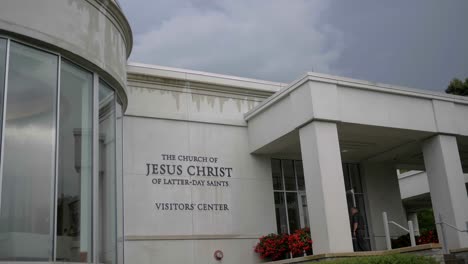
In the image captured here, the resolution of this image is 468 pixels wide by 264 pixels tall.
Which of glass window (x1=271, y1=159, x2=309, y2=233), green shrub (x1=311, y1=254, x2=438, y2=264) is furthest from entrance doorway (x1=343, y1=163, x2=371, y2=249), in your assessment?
green shrub (x1=311, y1=254, x2=438, y2=264)

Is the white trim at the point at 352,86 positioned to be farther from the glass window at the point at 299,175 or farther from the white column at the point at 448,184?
the glass window at the point at 299,175

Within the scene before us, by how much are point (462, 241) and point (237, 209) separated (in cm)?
607

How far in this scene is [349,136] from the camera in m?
15.7

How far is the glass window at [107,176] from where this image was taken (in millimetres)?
9875

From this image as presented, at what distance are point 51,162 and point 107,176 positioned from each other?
5.69 ft

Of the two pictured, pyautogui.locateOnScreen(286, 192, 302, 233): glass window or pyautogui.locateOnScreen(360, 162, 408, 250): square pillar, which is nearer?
pyautogui.locateOnScreen(286, 192, 302, 233): glass window

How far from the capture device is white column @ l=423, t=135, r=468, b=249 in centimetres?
1494

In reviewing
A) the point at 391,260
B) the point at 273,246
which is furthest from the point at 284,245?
the point at 391,260

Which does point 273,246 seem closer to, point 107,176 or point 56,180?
point 107,176

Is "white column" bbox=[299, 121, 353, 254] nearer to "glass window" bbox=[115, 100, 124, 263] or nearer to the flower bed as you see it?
the flower bed

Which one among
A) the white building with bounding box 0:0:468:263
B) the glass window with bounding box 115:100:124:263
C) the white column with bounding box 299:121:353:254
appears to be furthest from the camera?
the white column with bounding box 299:121:353:254

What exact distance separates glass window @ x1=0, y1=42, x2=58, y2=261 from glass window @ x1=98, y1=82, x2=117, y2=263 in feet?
4.59

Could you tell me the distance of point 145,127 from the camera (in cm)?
1473

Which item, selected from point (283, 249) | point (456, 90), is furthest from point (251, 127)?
point (456, 90)
